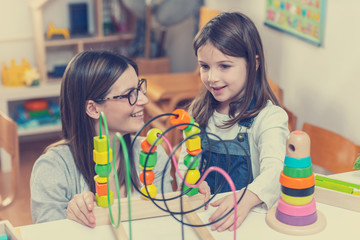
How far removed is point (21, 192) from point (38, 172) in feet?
5.68

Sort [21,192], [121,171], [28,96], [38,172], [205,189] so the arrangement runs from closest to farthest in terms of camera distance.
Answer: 1. [205,189]
2. [38,172]
3. [121,171]
4. [21,192]
5. [28,96]

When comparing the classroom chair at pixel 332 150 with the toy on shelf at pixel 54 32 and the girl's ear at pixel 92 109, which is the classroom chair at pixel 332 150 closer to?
the girl's ear at pixel 92 109

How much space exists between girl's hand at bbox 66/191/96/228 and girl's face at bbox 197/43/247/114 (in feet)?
1.79

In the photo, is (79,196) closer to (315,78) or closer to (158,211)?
(158,211)

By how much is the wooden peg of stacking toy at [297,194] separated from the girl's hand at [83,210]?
0.43 metres

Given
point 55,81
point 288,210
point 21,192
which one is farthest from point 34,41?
point 288,210

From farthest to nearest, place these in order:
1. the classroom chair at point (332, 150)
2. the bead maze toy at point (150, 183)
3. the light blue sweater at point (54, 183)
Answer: the classroom chair at point (332, 150) → the light blue sweater at point (54, 183) → the bead maze toy at point (150, 183)

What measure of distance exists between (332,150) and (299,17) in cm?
75

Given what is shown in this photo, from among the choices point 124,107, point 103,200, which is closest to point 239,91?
point 124,107

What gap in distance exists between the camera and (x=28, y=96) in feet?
11.6

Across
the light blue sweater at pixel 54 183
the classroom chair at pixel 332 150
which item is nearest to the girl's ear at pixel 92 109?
the light blue sweater at pixel 54 183

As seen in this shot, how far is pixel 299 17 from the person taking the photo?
8.04 ft

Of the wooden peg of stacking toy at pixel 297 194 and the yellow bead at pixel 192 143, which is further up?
the yellow bead at pixel 192 143

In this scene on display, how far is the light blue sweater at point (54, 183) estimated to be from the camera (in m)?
1.46
